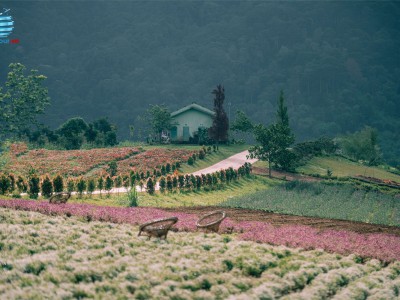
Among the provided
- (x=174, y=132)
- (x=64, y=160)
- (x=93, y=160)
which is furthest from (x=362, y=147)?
(x=64, y=160)

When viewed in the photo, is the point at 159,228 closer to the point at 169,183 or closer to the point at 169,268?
the point at 169,268

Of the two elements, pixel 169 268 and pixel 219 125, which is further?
pixel 219 125

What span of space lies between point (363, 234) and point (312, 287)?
9472 mm

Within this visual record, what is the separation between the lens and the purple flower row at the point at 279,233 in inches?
707

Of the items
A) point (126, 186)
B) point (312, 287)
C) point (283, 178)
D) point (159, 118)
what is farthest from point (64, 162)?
point (312, 287)

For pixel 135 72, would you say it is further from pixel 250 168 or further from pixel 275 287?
pixel 275 287

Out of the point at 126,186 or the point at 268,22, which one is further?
the point at 268,22

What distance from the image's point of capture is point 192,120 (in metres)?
65.1

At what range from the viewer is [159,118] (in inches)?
2537

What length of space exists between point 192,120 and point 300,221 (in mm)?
40872

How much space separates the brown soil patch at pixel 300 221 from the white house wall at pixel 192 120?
36.8 m

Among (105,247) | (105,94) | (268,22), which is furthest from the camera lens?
(268,22)

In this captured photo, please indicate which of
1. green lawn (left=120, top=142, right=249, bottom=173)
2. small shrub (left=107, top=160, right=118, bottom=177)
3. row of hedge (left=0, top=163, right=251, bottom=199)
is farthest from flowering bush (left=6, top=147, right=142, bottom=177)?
green lawn (left=120, top=142, right=249, bottom=173)

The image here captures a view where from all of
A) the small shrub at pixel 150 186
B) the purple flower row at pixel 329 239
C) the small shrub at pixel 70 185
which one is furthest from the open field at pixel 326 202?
the small shrub at pixel 70 185
